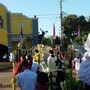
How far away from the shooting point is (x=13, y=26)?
2386 inches

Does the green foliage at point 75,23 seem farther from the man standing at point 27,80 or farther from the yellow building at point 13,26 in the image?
the man standing at point 27,80

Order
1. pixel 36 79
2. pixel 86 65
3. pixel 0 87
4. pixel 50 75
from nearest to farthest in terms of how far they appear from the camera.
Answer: pixel 86 65, pixel 36 79, pixel 50 75, pixel 0 87

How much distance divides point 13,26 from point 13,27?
0.13 metres

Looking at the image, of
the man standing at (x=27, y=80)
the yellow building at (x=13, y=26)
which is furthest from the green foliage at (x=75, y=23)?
the man standing at (x=27, y=80)

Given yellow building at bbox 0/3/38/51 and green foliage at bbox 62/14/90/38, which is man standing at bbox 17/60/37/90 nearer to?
yellow building at bbox 0/3/38/51

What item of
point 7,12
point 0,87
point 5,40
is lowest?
point 0,87

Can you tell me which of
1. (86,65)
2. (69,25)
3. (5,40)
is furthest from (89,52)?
(69,25)

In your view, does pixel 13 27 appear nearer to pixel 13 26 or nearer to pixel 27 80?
pixel 13 26

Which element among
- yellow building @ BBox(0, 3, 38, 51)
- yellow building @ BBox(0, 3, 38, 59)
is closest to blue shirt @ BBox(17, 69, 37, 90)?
yellow building @ BBox(0, 3, 38, 59)

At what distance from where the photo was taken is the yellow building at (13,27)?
56.2 meters

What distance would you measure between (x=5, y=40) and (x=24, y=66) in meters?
46.6

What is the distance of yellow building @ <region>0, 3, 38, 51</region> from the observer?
185ft

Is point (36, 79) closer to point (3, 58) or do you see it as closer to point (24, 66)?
point (24, 66)

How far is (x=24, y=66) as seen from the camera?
10852 mm
